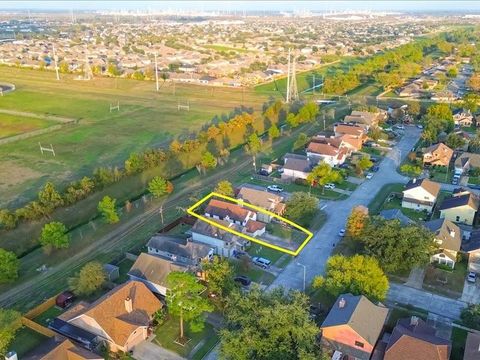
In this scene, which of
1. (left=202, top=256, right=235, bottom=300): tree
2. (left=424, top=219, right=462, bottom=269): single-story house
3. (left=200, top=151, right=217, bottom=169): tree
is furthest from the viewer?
(left=200, top=151, right=217, bottom=169): tree

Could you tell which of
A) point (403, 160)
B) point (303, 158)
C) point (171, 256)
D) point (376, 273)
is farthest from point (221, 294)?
point (403, 160)

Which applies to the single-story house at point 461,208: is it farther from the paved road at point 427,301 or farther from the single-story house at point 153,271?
the single-story house at point 153,271

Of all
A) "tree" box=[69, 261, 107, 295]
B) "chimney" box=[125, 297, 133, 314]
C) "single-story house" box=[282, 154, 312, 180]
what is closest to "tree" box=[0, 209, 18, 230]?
"tree" box=[69, 261, 107, 295]

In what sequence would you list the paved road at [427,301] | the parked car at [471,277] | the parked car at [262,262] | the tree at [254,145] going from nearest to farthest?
the paved road at [427,301], the parked car at [471,277], the parked car at [262,262], the tree at [254,145]

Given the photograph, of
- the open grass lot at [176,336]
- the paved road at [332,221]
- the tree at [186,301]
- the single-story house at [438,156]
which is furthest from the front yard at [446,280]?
the single-story house at [438,156]

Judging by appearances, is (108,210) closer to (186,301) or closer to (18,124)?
(186,301)

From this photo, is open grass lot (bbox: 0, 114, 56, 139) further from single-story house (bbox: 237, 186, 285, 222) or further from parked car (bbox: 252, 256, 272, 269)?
parked car (bbox: 252, 256, 272, 269)

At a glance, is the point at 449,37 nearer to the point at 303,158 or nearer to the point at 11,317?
the point at 303,158

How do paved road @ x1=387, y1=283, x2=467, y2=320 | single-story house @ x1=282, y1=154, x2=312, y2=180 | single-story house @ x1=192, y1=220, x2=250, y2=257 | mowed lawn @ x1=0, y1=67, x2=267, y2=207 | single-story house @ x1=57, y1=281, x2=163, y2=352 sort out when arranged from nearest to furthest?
single-story house @ x1=57, y1=281, x2=163, y2=352, paved road @ x1=387, y1=283, x2=467, y2=320, single-story house @ x1=192, y1=220, x2=250, y2=257, single-story house @ x1=282, y1=154, x2=312, y2=180, mowed lawn @ x1=0, y1=67, x2=267, y2=207
